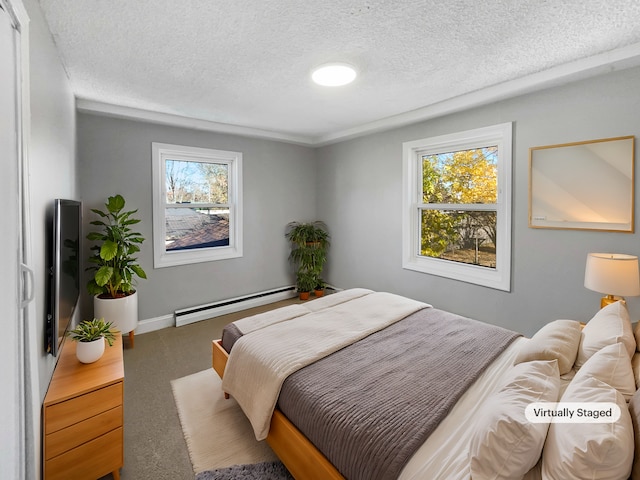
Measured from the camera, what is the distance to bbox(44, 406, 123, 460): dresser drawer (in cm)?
145

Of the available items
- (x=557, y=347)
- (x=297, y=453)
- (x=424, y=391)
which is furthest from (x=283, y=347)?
(x=557, y=347)

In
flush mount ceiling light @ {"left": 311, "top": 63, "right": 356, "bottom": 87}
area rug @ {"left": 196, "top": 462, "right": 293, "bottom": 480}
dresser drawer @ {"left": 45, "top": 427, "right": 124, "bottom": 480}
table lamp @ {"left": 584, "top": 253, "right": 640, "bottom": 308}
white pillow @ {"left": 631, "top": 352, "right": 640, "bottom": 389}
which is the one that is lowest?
area rug @ {"left": 196, "top": 462, "right": 293, "bottom": 480}

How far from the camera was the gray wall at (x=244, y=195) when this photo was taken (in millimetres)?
3307

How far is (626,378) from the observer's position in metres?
1.16

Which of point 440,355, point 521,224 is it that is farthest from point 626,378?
point 521,224

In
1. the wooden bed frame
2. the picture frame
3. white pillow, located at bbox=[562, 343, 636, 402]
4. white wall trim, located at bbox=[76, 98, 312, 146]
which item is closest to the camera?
white pillow, located at bbox=[562, 343, 636, 402]

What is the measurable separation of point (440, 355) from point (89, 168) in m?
3.66

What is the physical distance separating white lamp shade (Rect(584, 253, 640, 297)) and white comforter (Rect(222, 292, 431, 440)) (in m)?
1.21

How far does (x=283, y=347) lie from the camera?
1.93 m

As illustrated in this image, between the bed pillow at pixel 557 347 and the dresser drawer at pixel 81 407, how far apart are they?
2107mm

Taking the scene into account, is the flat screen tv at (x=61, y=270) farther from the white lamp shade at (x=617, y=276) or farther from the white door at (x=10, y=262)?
the white lamp shade at (x=617, y=276)

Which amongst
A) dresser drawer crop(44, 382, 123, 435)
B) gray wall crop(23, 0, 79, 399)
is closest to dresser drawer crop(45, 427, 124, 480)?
dresser drawer crop(44, 382, 123, 435)

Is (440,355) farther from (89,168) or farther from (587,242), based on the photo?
(89,168)

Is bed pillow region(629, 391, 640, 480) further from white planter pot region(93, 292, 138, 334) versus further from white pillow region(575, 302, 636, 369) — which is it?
white planter pot region(93, 292, 138, 334)
